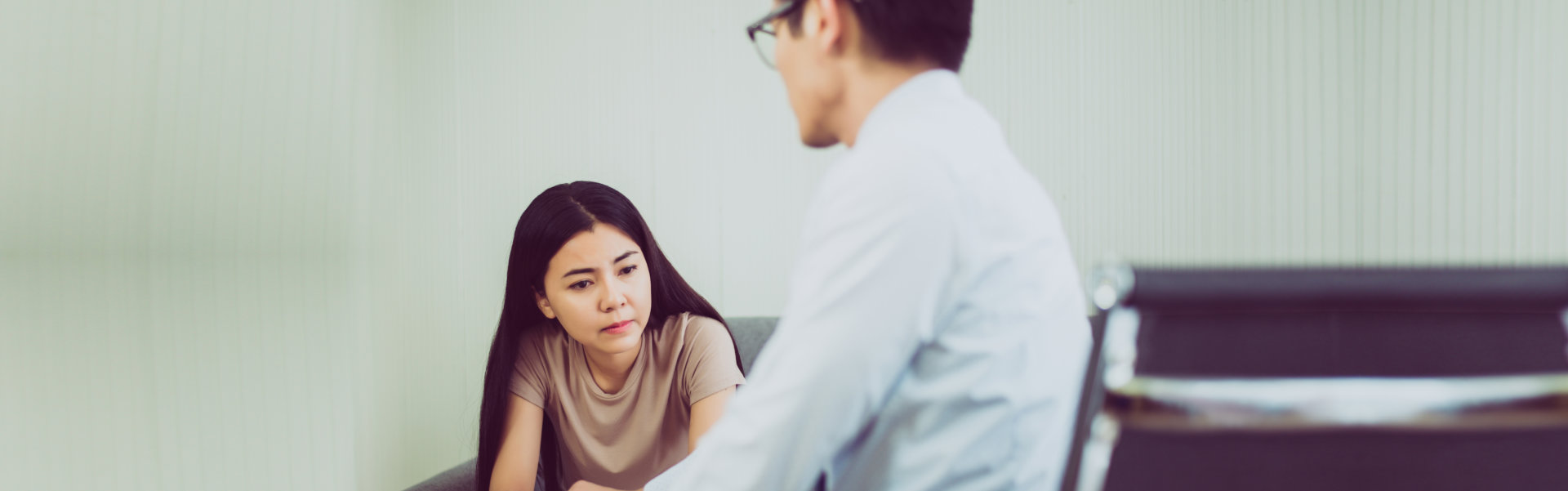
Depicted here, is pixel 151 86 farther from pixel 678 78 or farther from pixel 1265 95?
pixel 1265 95

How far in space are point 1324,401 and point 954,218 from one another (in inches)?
10.6

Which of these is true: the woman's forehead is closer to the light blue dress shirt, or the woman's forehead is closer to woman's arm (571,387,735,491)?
woman's arm (571,387,735,491)

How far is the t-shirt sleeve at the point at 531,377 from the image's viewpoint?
5.07 feet

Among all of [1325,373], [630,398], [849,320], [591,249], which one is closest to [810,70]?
[849,320]

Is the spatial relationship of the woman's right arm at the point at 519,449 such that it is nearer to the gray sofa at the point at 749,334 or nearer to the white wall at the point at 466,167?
the gray sofa at the point at 749,334

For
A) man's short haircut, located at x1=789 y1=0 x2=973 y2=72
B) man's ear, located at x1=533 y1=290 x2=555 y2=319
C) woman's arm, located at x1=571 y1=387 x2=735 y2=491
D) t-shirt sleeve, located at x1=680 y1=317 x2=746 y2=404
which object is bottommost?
woman's arm, located at x1=571 y1=387 x2=735 y2=491

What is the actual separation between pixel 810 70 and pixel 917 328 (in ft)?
0.99

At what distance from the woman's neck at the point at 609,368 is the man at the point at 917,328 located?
881 mm

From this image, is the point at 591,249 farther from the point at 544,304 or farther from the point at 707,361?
the point at 707,361

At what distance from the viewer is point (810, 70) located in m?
0.80

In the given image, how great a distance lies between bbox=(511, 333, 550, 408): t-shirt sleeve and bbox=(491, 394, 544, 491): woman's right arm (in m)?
0.01

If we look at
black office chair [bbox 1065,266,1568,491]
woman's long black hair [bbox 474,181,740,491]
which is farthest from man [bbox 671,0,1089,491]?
woman's long black hair [bbox 474,181,740,491]

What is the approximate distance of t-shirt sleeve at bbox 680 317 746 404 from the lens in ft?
4.89

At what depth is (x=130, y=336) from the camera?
107cm
